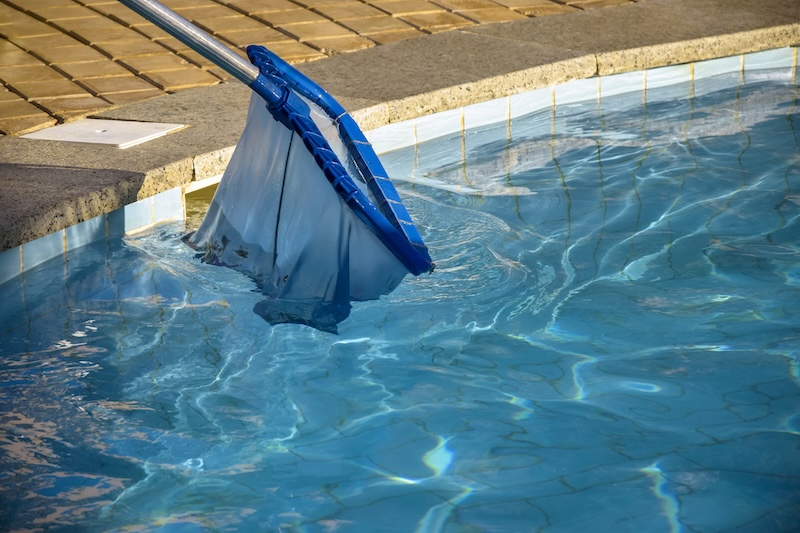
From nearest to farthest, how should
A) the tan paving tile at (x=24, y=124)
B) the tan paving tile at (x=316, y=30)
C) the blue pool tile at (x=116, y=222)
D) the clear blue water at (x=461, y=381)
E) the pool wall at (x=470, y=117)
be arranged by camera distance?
the clear blue water at (x=461, y=381) < the pool wall at (x=470, y=117) < the blue pool tile at (x=116, y=222) < the tan paving tile at (x=24, y=124) < the tan paving tile at (x=316, y=30)

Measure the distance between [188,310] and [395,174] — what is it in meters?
1.29

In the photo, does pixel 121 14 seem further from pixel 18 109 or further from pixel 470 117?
pixel 470 117

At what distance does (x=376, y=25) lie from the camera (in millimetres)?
5172

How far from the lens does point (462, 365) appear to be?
9.04 ft

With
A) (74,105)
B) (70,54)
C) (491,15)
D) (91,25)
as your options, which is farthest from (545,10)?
(74,105)

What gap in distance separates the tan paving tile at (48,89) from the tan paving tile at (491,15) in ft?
6.55

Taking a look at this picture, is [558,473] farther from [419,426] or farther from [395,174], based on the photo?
[395,174]

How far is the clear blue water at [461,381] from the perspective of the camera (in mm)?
2180

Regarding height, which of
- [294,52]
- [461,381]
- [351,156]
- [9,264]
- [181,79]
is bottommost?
[461,381]

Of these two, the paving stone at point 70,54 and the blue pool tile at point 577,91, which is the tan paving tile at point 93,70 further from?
the blue pool tile at point 577,91

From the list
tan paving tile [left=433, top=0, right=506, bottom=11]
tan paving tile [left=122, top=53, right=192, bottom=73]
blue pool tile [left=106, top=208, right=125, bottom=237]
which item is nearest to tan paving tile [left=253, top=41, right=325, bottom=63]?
tan paving tile [left=122, top=53, right=192, bottom=73]

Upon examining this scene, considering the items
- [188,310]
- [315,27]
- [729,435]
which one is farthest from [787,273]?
[315,27]

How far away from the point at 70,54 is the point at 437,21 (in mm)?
1732

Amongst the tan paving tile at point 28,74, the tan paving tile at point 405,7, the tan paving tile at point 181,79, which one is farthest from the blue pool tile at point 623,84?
the tan paving tile at point 28,74
